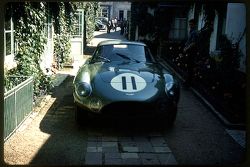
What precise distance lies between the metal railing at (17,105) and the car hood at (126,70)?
3.14ft

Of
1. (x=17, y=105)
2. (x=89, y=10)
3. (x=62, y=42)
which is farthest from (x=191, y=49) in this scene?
(x=17, y=105)

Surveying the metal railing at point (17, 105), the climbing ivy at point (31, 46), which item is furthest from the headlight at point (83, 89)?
the climbing ivy at point (31, 46)

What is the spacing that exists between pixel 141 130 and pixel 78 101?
0.90 metres

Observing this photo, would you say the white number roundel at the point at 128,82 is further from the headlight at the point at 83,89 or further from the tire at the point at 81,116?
the tire at the point at 81,116

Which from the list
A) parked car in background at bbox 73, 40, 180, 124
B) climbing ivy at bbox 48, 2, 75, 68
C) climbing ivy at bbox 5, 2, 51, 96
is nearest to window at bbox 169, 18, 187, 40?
climbing ivy at bbox 48, 2, 75, 68

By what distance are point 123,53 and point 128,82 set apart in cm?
119

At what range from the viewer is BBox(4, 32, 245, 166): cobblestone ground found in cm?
330

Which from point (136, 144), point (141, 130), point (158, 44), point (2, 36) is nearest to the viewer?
point (2, 36)

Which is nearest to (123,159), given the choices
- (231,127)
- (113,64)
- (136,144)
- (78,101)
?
(136,144)

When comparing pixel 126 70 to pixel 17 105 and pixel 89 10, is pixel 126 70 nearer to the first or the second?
pixel 17 105

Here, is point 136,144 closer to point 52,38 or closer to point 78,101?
point 78,101

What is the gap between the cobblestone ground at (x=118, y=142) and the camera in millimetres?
3297

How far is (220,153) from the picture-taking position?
3547 millimetres

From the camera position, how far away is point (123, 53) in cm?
548
